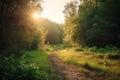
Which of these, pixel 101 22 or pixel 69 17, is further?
pixel 69 17

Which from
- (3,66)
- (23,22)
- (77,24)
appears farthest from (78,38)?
(3,66)

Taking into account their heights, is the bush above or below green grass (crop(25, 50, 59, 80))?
above

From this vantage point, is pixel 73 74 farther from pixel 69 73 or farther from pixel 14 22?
pixel 14 22

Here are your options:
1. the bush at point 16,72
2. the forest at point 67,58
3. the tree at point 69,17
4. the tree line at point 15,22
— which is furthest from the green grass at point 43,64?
the tree at point 69,17

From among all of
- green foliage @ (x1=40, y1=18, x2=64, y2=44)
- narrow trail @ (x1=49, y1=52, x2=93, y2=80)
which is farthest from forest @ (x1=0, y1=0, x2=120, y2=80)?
green foliage @ (x1=40, y1=18, x2=64, y2=44)

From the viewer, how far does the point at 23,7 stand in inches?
739

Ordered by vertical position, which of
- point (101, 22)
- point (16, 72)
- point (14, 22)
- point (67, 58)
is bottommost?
point (67, 58)

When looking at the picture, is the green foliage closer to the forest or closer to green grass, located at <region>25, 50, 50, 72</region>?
the forest

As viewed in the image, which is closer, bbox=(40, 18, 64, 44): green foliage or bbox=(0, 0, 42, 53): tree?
bbox=(0, 0, 42, 53): tree

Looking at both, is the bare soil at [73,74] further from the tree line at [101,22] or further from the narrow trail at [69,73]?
the tree line at [101,22]

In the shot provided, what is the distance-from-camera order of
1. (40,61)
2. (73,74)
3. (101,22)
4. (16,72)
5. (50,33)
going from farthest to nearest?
1. (50,33)
2. (101,22)
3. (40,61)
4. (73,74)
5. (16,72)

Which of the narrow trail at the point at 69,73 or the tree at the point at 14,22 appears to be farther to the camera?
the tree at the point at 14,22

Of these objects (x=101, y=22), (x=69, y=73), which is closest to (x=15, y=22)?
(x=69, y=73)

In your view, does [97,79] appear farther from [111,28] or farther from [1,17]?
[111,28]
